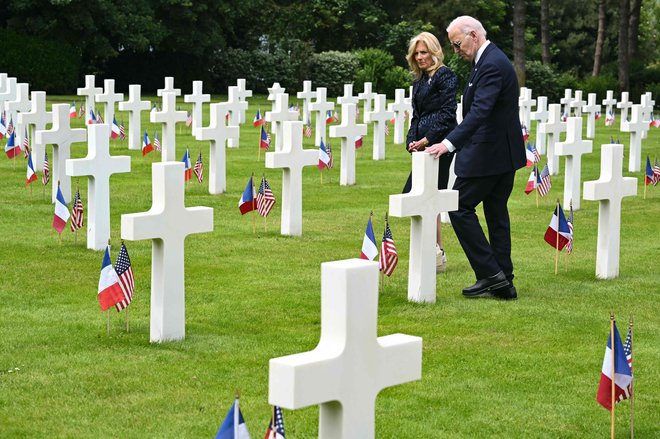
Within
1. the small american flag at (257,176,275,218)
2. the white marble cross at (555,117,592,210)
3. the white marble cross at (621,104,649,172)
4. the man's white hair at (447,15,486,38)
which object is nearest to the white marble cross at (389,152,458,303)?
the man's white hair at (447,15,486,38)

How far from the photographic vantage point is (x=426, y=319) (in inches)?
364

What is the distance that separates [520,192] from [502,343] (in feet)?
32.4

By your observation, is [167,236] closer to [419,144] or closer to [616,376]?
[616,376]

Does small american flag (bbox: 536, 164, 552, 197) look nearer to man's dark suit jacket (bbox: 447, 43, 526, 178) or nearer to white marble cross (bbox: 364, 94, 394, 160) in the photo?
white marble cross (bbox: 364, 94, 394, 160)

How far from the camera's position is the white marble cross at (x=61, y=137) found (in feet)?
45.7

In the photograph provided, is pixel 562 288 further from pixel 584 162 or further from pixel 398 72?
pixel 398 72

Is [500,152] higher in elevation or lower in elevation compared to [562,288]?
higher

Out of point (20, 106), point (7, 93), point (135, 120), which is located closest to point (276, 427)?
point (20, 106)

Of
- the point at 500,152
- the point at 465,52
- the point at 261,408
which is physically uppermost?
the point at 465,52

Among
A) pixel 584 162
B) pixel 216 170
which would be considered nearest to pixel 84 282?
pixel 216 170

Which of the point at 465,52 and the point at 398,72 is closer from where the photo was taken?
the point at 465,52

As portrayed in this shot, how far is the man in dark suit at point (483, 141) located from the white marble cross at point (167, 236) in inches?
82.6

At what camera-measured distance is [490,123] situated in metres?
9.66

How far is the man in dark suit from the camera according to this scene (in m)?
9.54
